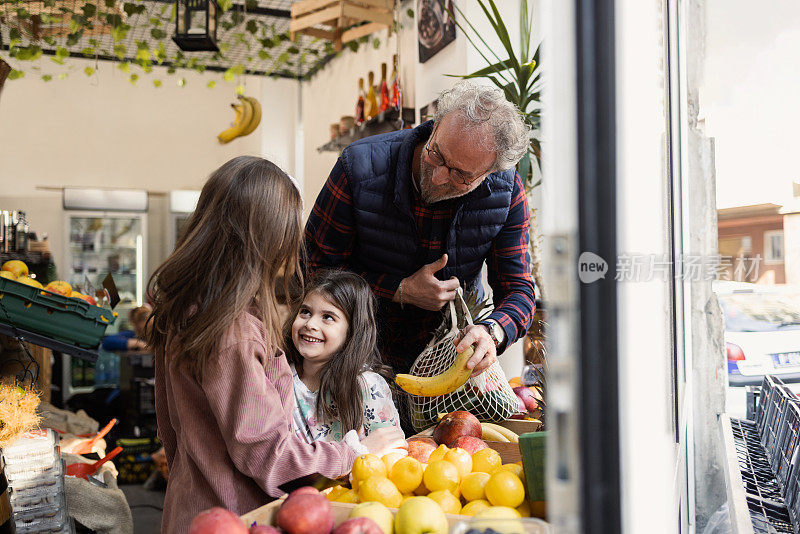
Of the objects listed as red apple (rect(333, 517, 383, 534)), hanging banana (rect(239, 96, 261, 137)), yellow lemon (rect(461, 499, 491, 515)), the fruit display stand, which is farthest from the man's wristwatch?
hanging banana (rect(239, 96, 261, 137))

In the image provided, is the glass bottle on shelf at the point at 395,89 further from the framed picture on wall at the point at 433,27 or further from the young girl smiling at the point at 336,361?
the young girl smiling at the point at 336,361

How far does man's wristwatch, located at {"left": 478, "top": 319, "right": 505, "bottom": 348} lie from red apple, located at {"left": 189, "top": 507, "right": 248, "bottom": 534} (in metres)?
0.96

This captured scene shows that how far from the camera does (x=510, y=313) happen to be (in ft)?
6.18

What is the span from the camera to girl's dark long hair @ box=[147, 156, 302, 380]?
4.14 feet

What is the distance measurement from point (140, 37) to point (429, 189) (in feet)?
17.7

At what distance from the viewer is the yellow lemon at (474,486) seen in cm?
122

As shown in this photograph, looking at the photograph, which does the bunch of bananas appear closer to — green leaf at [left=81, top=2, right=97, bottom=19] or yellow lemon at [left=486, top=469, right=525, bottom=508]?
green leaf at [left=81, top=2, right=97, bottom=19]

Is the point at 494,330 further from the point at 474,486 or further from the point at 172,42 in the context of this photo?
the point at 172,42

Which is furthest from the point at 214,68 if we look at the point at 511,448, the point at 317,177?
the point at 511,448

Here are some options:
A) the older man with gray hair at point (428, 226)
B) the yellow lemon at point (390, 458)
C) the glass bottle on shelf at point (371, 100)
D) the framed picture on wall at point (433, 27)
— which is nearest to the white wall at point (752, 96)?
the older man with gray hair at point (428, 226)

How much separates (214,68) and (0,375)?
4907mm

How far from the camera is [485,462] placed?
1339 millimetres

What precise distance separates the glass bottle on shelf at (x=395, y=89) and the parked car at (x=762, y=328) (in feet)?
9.09

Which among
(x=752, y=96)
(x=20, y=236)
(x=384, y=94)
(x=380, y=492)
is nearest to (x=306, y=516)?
(x=380, y=492)
